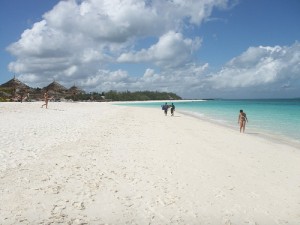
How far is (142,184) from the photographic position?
22.8 ft

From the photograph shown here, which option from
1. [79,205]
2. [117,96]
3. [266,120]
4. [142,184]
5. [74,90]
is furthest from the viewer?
[117,96]

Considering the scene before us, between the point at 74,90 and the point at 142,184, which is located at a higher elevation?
the point at 74,90

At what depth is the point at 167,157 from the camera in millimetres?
9844

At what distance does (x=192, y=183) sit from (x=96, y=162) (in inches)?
124

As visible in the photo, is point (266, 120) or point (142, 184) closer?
point (142, 184)

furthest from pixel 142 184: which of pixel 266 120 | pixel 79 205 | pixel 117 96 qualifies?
pixel 117 96

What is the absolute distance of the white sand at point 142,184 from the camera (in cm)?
535

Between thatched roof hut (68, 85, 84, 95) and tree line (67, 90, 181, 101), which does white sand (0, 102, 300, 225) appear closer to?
thatched roof hut (68, 85, 84, 95)

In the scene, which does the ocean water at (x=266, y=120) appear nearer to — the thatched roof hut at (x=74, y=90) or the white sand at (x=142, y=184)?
the white sand at (x=142, y=184)

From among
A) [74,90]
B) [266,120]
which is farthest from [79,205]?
[74,90]

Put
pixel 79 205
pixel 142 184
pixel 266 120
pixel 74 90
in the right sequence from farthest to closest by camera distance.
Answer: pixel 74 90 → pixel 266 120 → pixel 142 184 → pixel 79 205

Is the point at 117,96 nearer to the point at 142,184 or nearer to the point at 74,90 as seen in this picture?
the point at 74,90

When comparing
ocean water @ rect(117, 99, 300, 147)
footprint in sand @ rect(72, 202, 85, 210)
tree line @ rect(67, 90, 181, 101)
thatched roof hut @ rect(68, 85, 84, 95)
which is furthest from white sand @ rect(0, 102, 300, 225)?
tree line @ rect(67, 90, 181, 101)

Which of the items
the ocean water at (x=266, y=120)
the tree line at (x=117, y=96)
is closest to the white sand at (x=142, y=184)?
the ocean water at (x=266, y=120)
